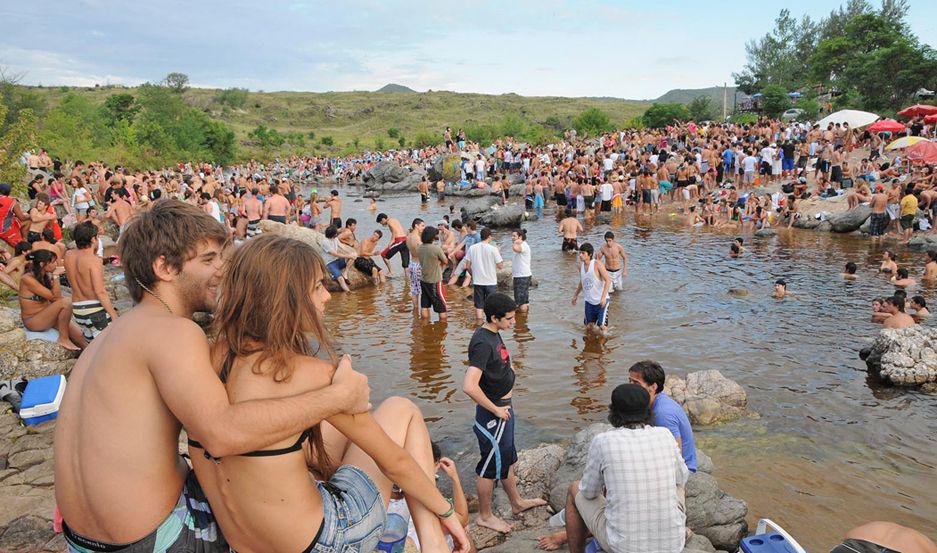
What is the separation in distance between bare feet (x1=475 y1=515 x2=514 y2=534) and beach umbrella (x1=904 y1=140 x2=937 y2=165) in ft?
68.6

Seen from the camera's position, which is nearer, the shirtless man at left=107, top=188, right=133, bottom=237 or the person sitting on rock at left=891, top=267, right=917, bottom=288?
the person sitting on rock at left=891, top=267, right=917, bottom=288

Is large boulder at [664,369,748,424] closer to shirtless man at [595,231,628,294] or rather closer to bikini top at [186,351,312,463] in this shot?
shirtless man at [595,231,628,294]

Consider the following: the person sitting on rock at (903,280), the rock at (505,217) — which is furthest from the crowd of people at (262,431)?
the rock at (505,217)

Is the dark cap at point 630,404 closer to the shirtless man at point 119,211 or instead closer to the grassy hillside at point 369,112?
the shirtless man at point 119,211

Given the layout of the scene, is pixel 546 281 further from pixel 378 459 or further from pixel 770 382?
pixel 378 459

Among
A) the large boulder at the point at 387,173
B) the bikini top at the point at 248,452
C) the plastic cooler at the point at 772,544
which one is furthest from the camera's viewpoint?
the large boulder at the point at 387,173

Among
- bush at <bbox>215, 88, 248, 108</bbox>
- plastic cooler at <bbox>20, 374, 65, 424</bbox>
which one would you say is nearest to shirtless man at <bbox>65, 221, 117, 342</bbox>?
plastic cooler at <bbox>20, 374, 65, 424</bbox>

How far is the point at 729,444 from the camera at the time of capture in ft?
20.8

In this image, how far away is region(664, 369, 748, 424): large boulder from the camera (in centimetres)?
688

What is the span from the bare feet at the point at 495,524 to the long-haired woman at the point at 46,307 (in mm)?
5955

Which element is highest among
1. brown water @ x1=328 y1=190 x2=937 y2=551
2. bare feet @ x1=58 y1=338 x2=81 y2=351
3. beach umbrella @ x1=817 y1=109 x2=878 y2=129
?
beach umbrella @ x1=817 y1=109 x2=878 y2=129

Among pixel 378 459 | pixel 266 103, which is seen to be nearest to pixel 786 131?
pixel 378 459

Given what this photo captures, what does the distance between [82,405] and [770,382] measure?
8236 mm

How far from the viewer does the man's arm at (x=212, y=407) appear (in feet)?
6.15
